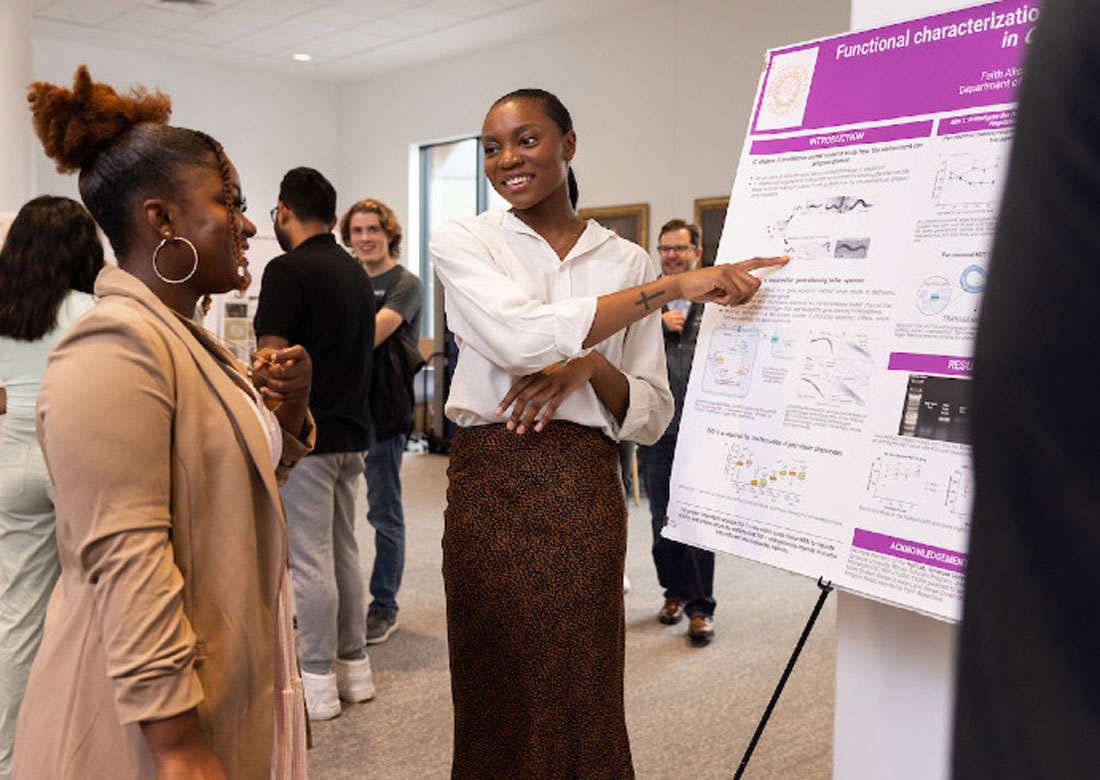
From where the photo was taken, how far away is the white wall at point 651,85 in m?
7.81

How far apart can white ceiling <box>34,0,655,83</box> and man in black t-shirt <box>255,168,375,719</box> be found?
226 inches

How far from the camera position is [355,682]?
11.7ft

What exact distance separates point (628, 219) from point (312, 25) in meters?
3.49

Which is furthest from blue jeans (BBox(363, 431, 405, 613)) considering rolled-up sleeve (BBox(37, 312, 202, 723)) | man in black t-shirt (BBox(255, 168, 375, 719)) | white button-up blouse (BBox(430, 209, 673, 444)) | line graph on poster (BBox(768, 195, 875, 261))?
rolled-up sleeve (BBox(37, 312, 202, 723))

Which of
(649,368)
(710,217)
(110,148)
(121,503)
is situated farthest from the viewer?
(710,217)

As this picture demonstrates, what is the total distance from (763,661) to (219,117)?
9149 mm

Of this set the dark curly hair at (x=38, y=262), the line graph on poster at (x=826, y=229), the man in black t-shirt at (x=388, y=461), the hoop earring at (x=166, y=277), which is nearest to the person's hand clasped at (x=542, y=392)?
the line graph on poster at (x=826, y=229)

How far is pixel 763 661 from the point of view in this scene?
4.05 meters

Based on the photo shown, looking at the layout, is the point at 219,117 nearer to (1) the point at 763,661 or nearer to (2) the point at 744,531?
(1) the point at 763,661

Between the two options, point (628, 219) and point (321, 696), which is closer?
point (321, 696)

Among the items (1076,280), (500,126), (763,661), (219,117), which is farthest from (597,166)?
(1076,280)

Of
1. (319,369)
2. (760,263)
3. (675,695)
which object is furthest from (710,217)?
(760,263)

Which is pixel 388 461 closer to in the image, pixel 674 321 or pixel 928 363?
pixel 674 321

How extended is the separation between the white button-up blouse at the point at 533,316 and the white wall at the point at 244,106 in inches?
333
